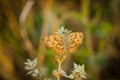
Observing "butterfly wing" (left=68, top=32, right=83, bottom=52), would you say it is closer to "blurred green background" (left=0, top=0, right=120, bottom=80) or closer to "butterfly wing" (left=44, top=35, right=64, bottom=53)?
"butterfly wing" (left=44, top=35, right=64, bottom=53)

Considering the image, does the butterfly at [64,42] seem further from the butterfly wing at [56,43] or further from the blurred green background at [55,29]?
the blurred green background at [55,29]

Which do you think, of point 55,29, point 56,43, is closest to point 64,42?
point 56,43

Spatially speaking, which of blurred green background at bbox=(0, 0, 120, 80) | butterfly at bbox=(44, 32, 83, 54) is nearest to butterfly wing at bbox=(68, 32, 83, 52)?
butterfly at bbox=(44, 32, 83, 54)

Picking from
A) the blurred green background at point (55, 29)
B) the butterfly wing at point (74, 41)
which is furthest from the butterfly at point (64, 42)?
the blurred green background at point (55, 29)

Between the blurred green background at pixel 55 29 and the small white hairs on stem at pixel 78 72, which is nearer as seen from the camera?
the small white hairs on stem at pixel 78 72

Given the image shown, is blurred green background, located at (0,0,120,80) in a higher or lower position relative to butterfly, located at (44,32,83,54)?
higher

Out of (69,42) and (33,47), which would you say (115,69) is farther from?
(69,42)
